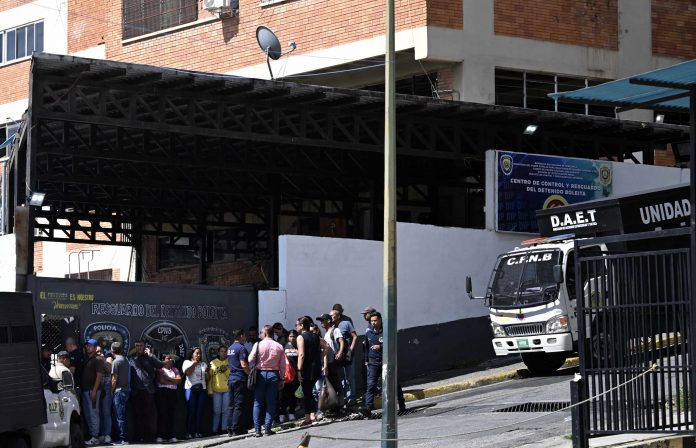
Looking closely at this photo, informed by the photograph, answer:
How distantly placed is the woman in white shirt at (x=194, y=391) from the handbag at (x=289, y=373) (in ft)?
4.86

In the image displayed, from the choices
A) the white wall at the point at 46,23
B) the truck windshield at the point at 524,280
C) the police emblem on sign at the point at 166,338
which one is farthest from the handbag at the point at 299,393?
the white wall at the point at 46,23

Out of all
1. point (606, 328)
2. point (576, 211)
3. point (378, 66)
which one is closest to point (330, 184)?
point (378, 66)

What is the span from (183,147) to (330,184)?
535cm

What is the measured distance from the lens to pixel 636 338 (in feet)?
40.9

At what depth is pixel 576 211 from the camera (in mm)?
23453

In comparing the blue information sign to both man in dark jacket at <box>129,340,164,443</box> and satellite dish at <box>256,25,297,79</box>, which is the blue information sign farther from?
man in dark jacket at <box>129,340,164,443</box>

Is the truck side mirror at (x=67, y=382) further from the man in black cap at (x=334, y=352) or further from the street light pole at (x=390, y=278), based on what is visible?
the man in black cap at (x=334, y=352)

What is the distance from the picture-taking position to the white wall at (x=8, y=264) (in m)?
23.5

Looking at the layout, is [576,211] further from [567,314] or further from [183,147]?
[183,147]

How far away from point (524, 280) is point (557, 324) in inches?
44.6

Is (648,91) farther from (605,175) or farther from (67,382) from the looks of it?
(605,175)

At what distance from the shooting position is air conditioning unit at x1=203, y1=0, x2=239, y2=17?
125 feet

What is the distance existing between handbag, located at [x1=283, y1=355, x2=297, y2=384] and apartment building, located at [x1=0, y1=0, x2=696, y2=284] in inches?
475

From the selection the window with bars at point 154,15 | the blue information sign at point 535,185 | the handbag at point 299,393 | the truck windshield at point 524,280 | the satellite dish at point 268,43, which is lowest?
the handbag at point 299,393
